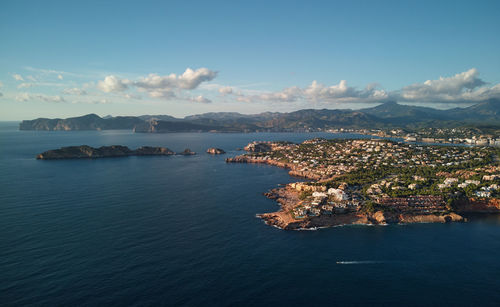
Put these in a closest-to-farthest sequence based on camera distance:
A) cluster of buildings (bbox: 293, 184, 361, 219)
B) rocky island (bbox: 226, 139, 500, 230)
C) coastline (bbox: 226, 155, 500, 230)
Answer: coastline (bbox: 226, 155, 500, 230) < cluster of buildings (bbox: 293, 184, 361, 219) < rocky island (bbox: 226, 139, 500, 230)

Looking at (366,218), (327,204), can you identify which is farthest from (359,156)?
(327,204)

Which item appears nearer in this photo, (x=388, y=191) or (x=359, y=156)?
(x=388, y=191)

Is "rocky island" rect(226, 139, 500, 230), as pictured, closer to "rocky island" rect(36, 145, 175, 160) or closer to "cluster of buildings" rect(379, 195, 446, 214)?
"cluster of buildings" rect(379, 195, 446, 214)

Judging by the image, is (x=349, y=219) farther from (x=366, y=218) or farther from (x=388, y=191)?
(x=388, y=191)

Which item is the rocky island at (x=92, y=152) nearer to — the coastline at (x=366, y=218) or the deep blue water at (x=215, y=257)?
the deep blue water at (x=215, y=257)

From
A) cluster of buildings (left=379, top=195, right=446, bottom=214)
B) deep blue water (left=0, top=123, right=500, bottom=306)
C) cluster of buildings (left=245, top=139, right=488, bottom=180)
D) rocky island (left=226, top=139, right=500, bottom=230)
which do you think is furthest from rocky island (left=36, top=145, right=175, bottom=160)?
cluster of buildings (left=379, top=195, right=446, bottom=214)

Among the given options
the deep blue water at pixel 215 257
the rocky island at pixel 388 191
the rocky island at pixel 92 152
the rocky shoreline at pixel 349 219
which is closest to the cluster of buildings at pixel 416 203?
the rocky island at pixel 388 191
